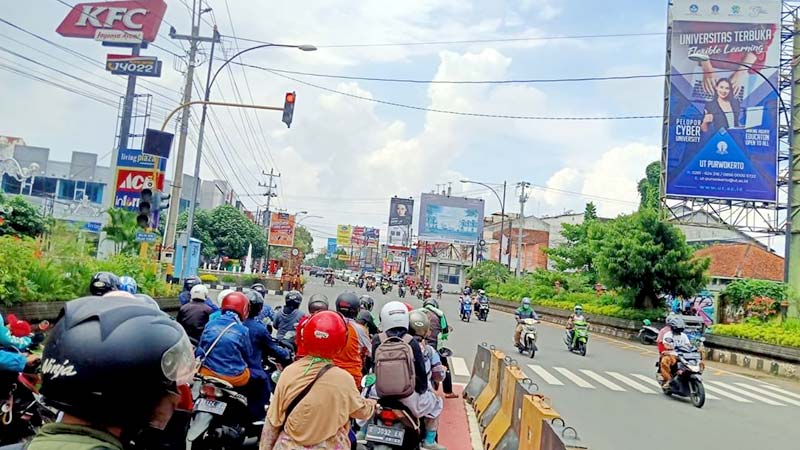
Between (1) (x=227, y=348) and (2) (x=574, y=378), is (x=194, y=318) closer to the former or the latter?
(1) (x=227, y=348)

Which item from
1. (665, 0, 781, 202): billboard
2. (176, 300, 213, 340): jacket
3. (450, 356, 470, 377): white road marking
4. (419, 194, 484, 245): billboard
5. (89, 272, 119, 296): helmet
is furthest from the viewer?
(419, 194, 484, 245): billboard

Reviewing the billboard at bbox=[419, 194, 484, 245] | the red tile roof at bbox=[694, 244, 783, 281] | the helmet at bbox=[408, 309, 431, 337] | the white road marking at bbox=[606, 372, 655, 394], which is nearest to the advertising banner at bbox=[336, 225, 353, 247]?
the billboard at bbox=[419, 194, 484, 245]

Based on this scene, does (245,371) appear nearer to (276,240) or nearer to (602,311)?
(602,311)

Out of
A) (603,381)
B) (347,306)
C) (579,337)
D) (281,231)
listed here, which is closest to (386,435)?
(347,306)

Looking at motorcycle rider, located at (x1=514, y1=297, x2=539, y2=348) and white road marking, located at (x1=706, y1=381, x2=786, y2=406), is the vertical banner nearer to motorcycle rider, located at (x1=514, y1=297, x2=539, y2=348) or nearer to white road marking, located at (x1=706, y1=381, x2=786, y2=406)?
motorcycle rider, located at (x1=514, y1=297, x2=539, y2=348)

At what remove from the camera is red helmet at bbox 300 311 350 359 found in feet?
13.3

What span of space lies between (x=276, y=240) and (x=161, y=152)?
34.7 metres

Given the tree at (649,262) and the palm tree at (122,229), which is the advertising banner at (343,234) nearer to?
the tree at (649,262)

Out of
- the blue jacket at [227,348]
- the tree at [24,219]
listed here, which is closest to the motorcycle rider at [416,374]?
the blue jacket at [227,348]

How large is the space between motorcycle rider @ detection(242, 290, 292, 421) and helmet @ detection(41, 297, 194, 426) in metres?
4.35

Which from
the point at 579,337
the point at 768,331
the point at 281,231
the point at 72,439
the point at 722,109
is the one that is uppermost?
the point at 722,109

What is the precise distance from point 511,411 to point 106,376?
592cm

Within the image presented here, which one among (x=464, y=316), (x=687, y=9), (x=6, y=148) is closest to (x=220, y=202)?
(x=6, y=148)

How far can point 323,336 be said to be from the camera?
4.04m
